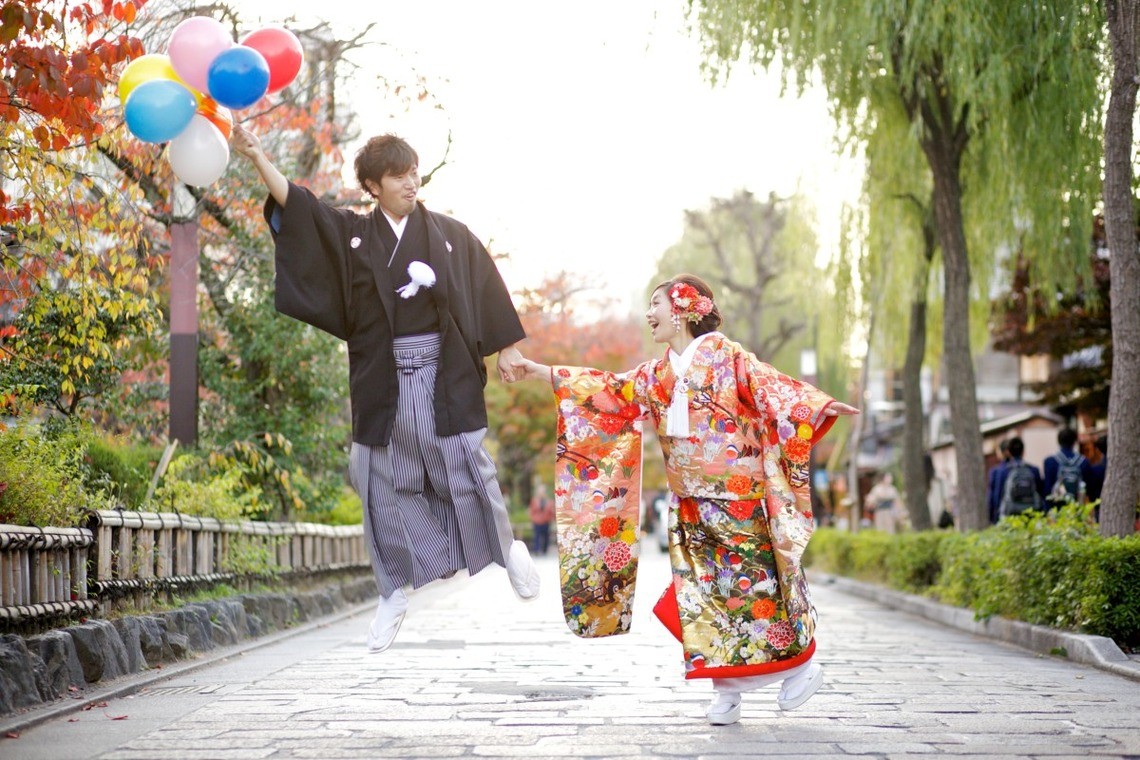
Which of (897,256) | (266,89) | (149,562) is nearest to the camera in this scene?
(266,89)

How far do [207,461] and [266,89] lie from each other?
7181mm

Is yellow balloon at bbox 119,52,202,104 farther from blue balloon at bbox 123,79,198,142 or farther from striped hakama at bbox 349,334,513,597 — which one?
striped hakama at bbox 349,334,513,597

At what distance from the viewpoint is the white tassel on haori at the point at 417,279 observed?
6008 mm

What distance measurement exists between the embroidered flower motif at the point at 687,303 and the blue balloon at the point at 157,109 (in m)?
2.26

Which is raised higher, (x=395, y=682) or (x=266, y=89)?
(x=266, y=89)

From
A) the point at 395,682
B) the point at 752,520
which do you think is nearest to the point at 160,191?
the point at 395,682

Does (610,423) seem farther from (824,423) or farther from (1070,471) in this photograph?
(1070,471)

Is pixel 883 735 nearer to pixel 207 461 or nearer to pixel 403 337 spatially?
pixel 403 337

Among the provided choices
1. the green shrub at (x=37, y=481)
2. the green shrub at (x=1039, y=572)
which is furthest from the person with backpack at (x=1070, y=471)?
the green shrub at (x=37, y=481)

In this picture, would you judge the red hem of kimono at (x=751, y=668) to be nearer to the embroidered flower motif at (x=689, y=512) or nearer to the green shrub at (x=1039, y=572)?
the embroidered flower motif at (x=689, y=512)

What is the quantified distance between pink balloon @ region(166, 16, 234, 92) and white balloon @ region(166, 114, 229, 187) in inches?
6.6

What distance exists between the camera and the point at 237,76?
5.72m

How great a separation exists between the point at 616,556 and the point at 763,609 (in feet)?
2.36

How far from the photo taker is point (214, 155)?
5.94 metres
